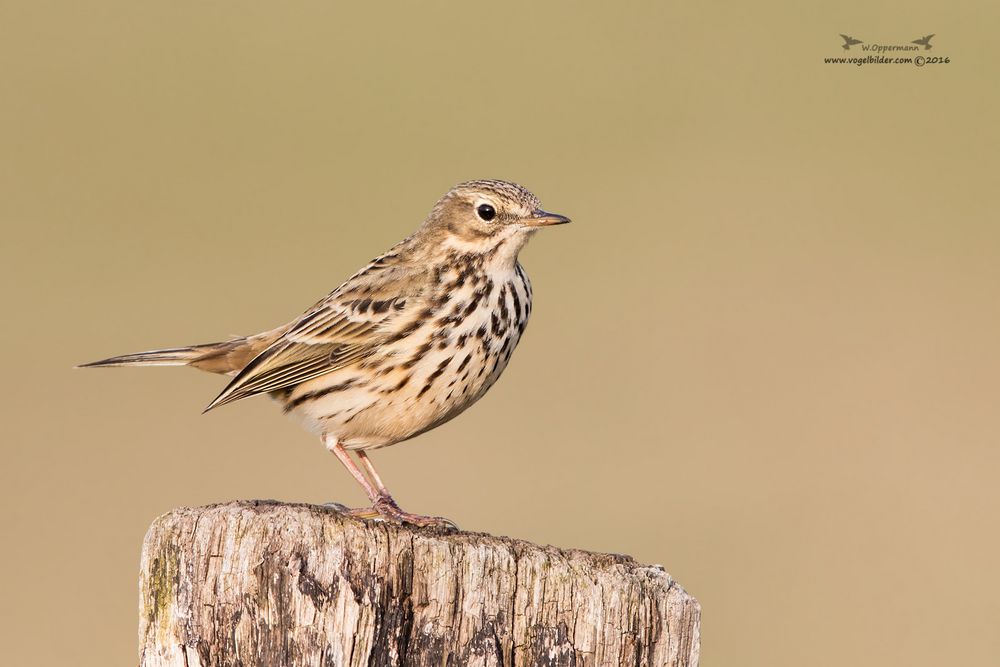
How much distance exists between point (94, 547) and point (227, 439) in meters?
1.90

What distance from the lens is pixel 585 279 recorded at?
56.1 ft

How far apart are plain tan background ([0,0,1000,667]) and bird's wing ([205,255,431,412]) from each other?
4276mm

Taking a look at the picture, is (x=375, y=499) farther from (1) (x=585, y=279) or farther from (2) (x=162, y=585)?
(1) (x=585, y=279)

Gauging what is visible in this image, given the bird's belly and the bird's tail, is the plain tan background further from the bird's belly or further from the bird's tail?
the bird's belly

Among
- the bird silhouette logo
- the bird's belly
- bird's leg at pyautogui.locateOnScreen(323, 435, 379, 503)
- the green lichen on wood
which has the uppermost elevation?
the bird silhouette logo

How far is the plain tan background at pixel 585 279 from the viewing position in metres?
12.5

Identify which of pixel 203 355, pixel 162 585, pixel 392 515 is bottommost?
pixel 162 585

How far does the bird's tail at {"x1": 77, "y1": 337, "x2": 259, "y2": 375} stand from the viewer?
8.16 meters

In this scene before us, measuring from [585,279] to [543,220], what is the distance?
9646mm

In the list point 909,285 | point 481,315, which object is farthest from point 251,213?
point 481,315

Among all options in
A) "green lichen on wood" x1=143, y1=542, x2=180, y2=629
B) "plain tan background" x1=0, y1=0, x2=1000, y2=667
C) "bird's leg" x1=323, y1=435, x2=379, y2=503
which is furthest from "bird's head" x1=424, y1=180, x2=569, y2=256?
"plain tan background" x1=0, y1=0, x2=1000, y2=667

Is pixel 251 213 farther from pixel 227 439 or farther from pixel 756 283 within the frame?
pixel 756 283

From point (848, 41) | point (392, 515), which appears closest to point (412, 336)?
point (392, 515)

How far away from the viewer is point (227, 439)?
13.9 meters
